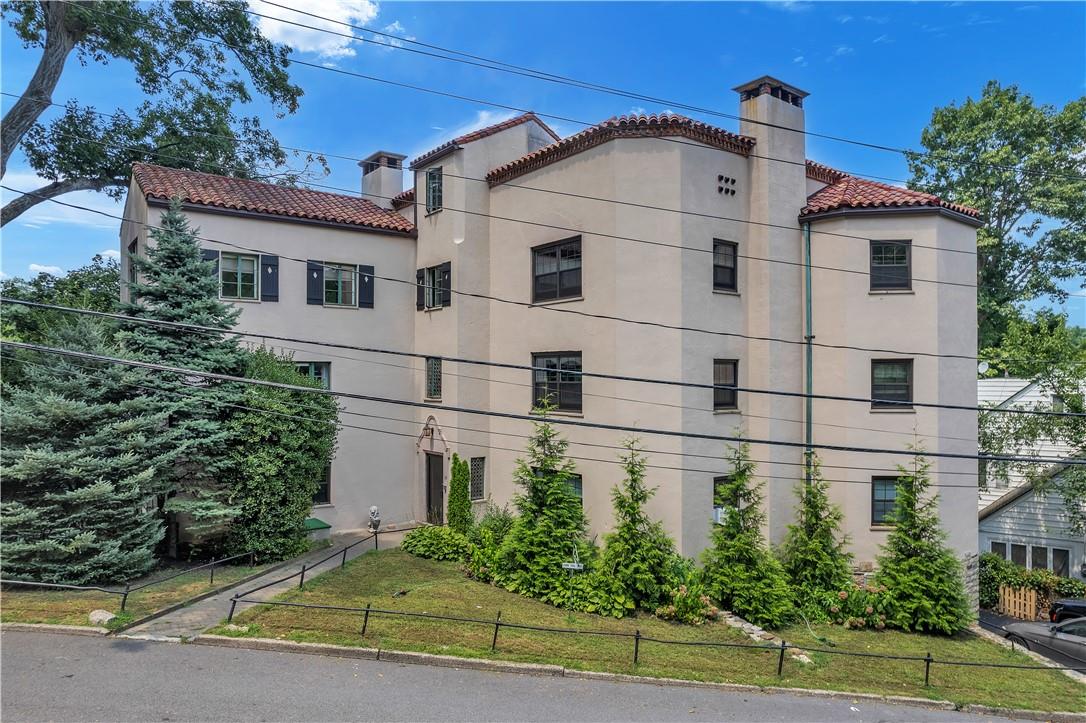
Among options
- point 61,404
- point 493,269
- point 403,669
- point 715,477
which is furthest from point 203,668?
point 493,269

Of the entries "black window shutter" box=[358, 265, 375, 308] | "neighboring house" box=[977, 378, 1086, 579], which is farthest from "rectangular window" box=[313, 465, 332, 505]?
"neighboring house" box=[977, 378, 1086, 579]

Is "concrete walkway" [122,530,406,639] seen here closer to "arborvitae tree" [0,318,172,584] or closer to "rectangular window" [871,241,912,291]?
"arborvitae tree" [0,318,172,584]

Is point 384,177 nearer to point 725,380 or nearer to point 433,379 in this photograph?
point 433,379

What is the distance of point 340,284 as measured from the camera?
752 inches

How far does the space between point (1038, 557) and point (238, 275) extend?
2648cm

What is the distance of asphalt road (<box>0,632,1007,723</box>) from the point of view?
801 cm

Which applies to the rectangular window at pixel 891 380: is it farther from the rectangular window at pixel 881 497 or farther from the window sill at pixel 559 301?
the window sill at pixel 559 301

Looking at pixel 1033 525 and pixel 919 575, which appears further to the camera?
pixel 1033 525

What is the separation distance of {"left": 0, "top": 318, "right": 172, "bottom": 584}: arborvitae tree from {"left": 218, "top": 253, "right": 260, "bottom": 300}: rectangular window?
14.8 ft

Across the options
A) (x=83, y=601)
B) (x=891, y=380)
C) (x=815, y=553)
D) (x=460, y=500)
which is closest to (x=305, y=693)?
(x=83, y=601)

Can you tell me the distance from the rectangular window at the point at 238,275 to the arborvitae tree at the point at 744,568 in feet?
45.9

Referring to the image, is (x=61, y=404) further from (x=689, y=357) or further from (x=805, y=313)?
(x=805, y=313)

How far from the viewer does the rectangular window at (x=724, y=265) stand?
612 inches

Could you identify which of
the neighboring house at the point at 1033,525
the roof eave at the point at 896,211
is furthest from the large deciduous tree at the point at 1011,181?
the roof eave at the point at 896,211
